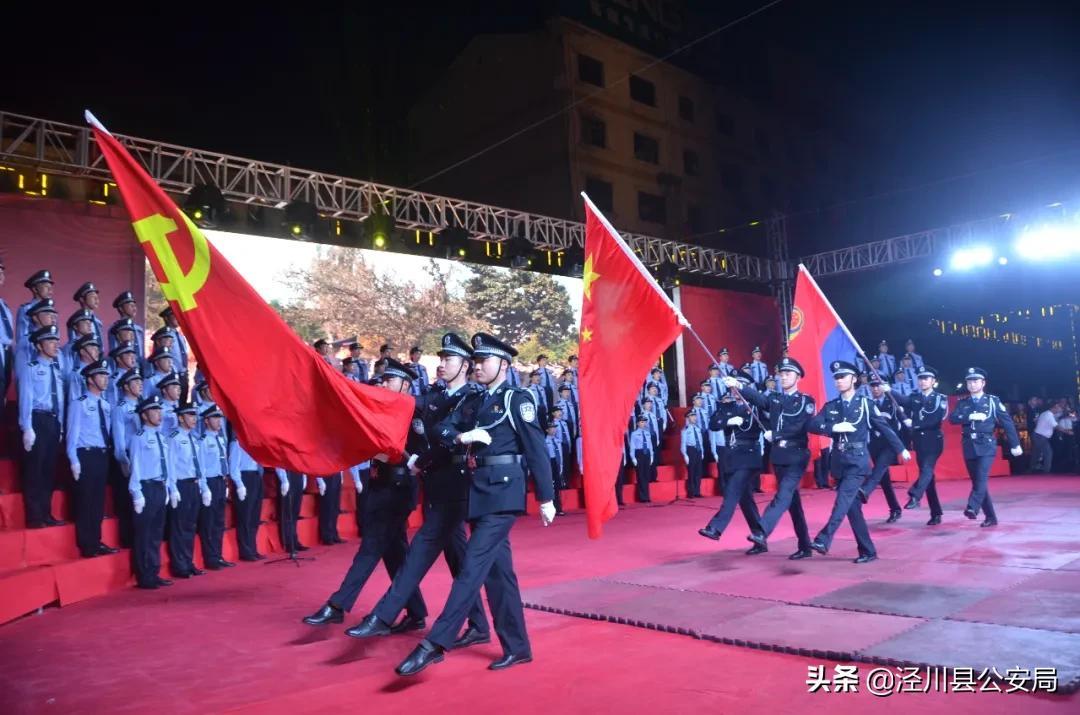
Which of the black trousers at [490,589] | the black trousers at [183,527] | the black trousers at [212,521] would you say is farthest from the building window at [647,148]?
the black trousers at [490,589]

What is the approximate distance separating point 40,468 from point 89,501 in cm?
52

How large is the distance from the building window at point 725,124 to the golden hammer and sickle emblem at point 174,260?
1047 inches

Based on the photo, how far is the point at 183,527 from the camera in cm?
818

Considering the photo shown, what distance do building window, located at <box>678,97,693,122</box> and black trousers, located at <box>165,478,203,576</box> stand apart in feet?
76.6

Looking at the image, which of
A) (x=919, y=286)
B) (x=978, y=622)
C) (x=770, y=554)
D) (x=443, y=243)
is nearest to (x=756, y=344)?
(x=919, y=286)

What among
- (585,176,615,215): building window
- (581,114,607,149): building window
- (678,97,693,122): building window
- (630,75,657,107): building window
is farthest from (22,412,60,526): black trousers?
(678,97,693,122): building window

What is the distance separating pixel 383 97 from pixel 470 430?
14571 mm

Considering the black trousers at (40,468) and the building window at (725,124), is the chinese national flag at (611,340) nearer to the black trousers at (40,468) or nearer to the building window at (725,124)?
the black trousers at (40,468)

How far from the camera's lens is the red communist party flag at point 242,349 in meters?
4.47

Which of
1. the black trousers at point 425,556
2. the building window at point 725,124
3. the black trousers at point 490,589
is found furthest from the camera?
the building window at point 725,124

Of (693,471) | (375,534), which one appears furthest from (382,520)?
(693,471)

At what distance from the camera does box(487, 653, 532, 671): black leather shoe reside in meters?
4.50

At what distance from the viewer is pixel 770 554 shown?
26.8 ft

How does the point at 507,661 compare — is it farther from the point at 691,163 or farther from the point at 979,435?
the point at 691,163
